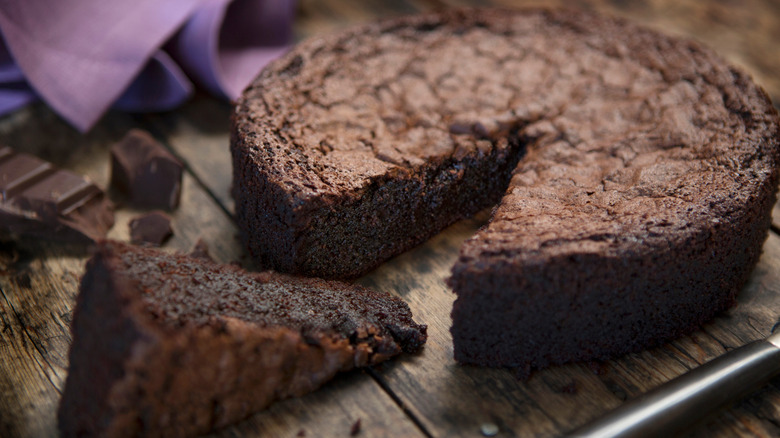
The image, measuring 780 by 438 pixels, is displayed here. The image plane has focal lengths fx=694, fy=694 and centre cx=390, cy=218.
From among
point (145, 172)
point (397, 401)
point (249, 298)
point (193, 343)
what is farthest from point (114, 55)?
point (397, 401)

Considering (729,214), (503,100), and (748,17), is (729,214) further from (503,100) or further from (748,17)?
(748,17)

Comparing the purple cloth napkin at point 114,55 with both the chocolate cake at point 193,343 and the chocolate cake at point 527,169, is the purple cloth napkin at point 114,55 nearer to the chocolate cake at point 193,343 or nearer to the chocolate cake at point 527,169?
the chocolate cake at point 527,169

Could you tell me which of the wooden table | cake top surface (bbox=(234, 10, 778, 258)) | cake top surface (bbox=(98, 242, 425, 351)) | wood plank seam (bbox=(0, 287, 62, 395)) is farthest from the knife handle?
wood plank seam (bbox=(0, 287, 62, 395))

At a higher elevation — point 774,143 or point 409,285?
point 774,143

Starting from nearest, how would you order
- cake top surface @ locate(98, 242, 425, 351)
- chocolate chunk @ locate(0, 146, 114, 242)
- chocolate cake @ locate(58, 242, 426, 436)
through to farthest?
chocolate cake @ locate(58, 242, 426, 436) < cake top surface @ locate(98, 242, 425, 351) < chocolate chunk @ locate(0, 146, 114, 242)

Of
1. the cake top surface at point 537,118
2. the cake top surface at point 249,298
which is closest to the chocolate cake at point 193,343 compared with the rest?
the cake top surface at point 249,298

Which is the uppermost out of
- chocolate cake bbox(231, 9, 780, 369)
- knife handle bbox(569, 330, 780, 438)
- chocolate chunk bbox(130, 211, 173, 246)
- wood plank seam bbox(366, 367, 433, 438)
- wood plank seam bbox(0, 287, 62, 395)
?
chocolate cake bbox(231, 9, 780, 369)

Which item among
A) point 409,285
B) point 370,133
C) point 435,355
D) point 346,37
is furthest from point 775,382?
point 346,37

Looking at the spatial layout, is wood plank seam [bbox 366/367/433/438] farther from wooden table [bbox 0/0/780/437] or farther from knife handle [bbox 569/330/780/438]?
knife handle [bbox 569/330/780/438]
